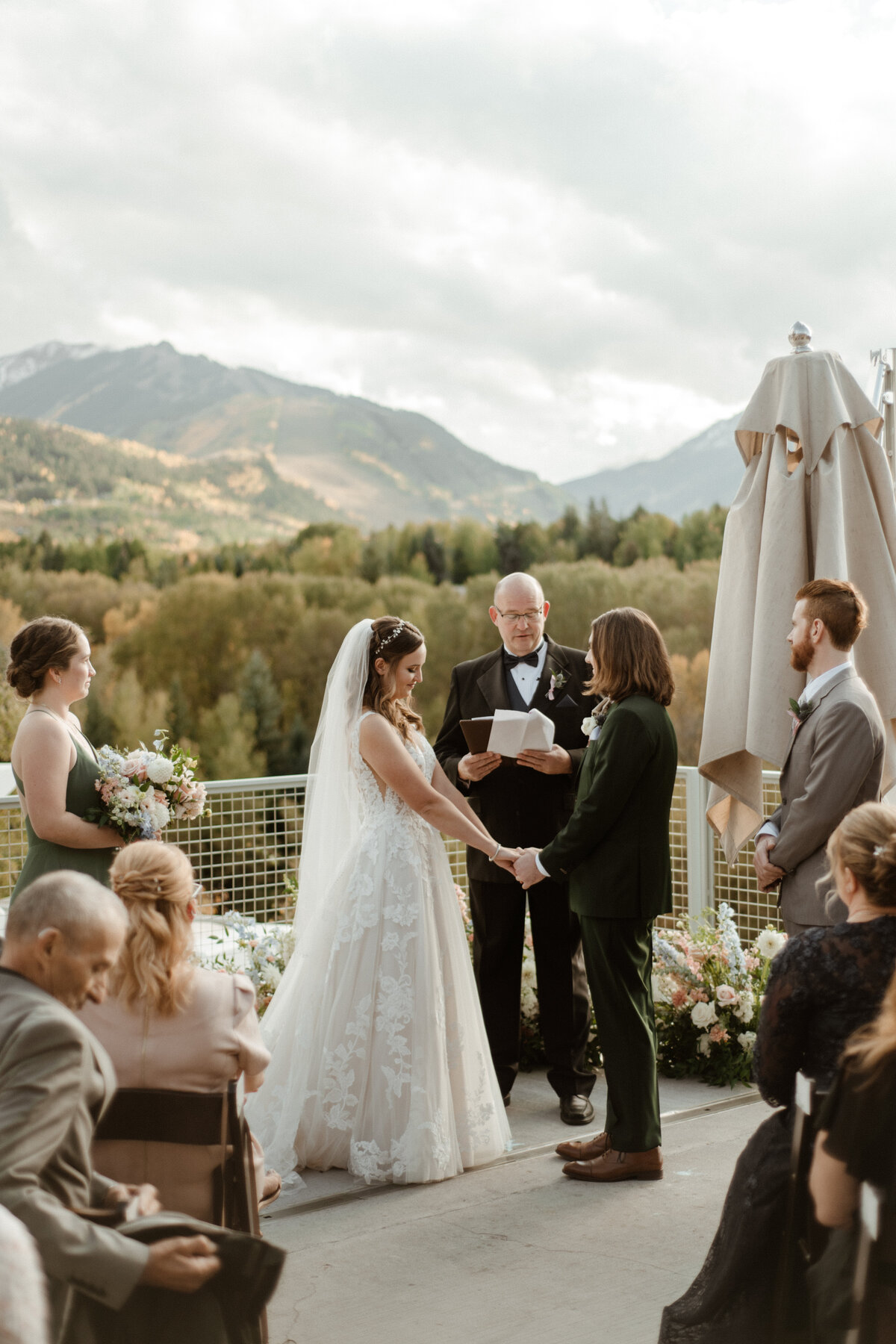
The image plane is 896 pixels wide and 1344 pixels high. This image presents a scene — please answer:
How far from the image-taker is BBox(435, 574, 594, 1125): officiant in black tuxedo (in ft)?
14.2

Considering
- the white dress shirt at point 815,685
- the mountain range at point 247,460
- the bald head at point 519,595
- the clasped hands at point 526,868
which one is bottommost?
the clasped hands at point 526,868

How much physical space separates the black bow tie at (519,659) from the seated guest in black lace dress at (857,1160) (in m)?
2.72

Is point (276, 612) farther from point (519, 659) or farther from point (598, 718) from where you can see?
point (598, 718)

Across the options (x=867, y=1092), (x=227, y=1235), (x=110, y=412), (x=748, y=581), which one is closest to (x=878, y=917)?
(x=867, y=1092)

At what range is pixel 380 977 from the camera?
3.71m

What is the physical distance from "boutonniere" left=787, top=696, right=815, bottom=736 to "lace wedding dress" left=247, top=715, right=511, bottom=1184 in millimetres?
1230

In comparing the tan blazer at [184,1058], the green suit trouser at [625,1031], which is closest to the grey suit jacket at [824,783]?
the green suit trouser at [625,1031]

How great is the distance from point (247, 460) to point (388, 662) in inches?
1140

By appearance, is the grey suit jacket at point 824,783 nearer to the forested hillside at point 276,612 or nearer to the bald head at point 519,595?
the bald head at point 519,595

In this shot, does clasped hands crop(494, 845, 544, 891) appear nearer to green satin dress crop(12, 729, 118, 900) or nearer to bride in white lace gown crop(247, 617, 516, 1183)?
bride in white lace gown crop(247, 617, 516, 1183)

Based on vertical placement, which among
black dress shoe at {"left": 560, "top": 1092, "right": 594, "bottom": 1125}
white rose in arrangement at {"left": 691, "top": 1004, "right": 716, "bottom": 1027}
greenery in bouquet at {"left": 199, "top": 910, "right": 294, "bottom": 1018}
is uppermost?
greenery in bouquet at {"left": 199, "top": 910, "right": 294, "bottom": 1018}

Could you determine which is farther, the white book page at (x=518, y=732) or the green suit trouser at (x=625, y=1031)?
the white book page at (x=518, y=732)

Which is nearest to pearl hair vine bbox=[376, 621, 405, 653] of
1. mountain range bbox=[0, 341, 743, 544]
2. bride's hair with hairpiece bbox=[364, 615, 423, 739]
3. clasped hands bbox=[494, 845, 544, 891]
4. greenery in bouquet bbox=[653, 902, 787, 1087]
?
bride's hair with hairpiece bbox=[364, 615, 423, 739]

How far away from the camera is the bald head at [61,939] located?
65.2 inches
